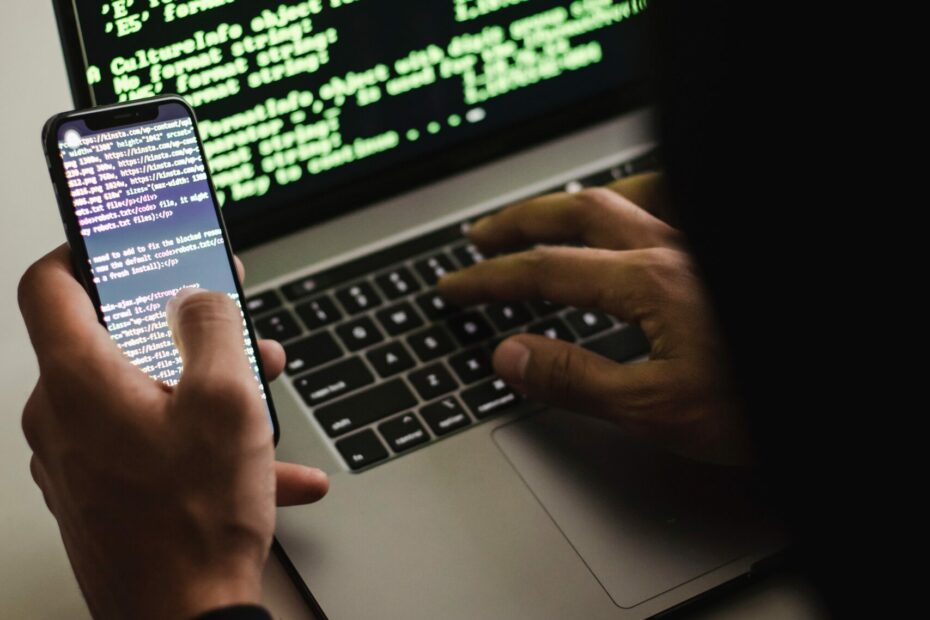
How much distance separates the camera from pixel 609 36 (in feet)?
2.60

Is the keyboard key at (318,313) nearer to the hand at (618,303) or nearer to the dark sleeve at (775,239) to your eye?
the hand at (618,303)

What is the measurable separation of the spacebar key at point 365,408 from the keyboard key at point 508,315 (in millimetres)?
91

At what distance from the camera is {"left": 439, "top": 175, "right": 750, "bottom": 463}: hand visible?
0.58m

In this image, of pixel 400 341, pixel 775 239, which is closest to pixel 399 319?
pixel 400 341

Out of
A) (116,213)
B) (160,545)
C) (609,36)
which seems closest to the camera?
(160,545)

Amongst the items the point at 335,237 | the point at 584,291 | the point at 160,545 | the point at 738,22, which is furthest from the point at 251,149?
the point at 738,22

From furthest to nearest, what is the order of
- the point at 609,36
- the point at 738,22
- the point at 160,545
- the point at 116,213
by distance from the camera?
the point at 609,36
the point at 116,213
the point at 160,545
the point at 738,22

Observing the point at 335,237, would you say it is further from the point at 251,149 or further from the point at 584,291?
the point at 584,291

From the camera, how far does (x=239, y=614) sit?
39cm

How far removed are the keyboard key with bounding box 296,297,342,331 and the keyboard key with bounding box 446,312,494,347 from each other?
8 centimetres

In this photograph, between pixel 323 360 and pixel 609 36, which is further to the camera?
pixel 609 36

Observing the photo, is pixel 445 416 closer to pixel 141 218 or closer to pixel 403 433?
pixel 403 433

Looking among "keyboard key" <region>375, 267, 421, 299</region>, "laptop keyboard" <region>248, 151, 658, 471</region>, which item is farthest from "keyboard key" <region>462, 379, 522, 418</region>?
"keyboard key" <region>375, 267, 421, 299</region>

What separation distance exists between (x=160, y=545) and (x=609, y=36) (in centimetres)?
57
